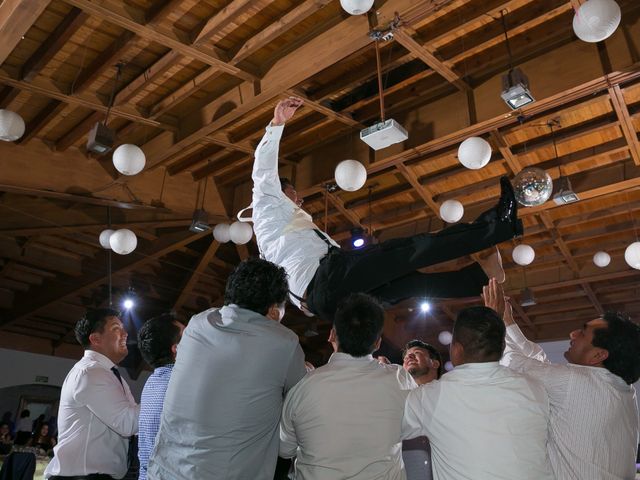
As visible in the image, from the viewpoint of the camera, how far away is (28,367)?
1205cm

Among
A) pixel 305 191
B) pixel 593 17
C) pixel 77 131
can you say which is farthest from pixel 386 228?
pixel 593 17

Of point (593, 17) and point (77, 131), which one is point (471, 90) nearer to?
point (593, 17)

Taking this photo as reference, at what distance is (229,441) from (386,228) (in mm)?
6509

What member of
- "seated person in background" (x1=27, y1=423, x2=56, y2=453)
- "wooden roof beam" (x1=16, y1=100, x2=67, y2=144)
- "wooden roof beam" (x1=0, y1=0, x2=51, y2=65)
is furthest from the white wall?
"wooden roof beam" (x1=0, y1=0, x2=51, y2=65)

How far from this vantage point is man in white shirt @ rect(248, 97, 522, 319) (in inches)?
91.6

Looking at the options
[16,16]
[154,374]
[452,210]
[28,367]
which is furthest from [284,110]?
[28,367]

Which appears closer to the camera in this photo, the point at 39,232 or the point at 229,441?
the point at 229,441

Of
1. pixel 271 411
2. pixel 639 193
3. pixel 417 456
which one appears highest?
pixel 639 193

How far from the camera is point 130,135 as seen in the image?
612 centimetres

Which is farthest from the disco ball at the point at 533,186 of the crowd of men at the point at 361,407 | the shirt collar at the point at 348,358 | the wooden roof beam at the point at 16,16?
the wooden roof beam at the point at 16,16

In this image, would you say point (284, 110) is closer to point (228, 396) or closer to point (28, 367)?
point (228, 396)

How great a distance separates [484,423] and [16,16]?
356cm

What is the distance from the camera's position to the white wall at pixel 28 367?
11.7 meters

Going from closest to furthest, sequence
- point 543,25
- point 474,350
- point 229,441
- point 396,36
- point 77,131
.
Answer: point 229,441
point 474,350
point 396,36
point 543,25
point 77,131
